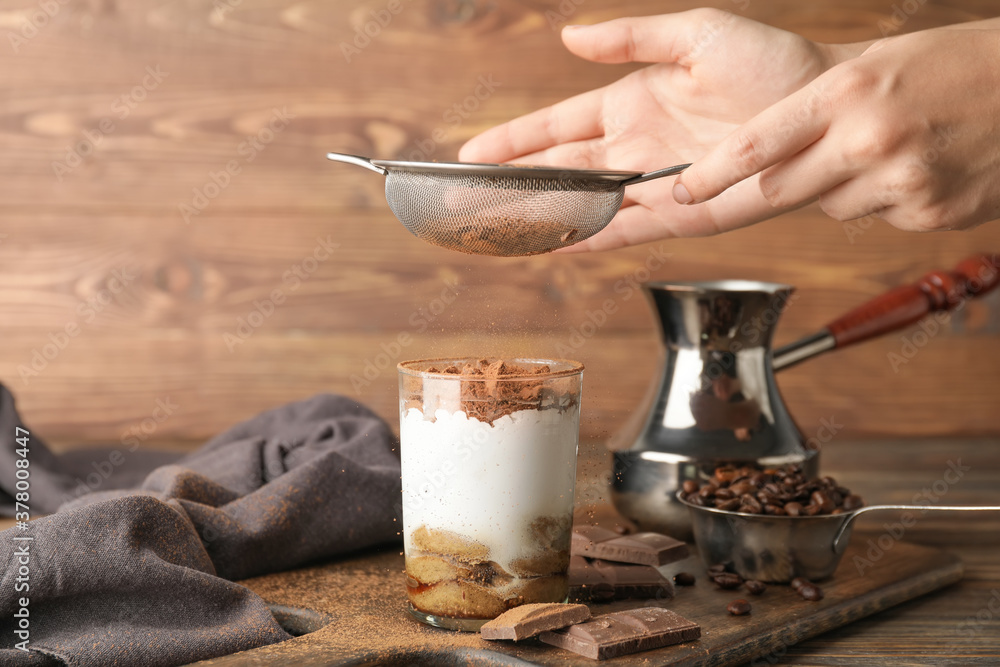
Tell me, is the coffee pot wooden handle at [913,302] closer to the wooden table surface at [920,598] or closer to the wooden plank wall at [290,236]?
the wooden table surface at [920,598]

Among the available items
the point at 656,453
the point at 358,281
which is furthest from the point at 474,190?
the point at 358,281

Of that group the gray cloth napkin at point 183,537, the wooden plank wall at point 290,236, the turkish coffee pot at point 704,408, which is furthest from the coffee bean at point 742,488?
the wooden plank wall at point 290,236

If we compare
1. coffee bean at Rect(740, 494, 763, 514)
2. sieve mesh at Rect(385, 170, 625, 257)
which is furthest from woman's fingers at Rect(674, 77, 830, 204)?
coffee bean at Rect(740, 494, 763, 514)

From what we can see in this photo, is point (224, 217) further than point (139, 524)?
Yes

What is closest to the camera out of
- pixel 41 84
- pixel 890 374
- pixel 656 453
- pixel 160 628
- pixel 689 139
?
pixel 160 628

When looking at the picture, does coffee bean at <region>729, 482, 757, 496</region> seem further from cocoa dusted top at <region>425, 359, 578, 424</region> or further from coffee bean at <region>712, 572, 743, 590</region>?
cocoa dusted top at <region>425, 359, 578, 424</region>

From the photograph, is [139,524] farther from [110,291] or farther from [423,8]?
[423,8]

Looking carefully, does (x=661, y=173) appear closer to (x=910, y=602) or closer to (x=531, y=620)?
(x=531, y=620)
